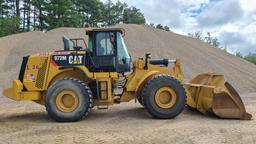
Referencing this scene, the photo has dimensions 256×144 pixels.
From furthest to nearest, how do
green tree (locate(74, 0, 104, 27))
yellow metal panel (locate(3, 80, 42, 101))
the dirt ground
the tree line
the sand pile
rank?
green tree (locate(74, 0, 104, 27)) → the tree line → the sand pile → yellow metal panel (locate(3, 80, 42, 101)) → the dirt ground

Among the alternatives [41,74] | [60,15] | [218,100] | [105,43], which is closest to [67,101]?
[41,74]

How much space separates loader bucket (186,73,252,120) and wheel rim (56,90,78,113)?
288 centimetres

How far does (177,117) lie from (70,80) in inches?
109

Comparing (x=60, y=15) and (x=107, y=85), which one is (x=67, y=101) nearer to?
(x=107, y=85)

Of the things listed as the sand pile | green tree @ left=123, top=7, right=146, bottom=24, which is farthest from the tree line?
the sand pile

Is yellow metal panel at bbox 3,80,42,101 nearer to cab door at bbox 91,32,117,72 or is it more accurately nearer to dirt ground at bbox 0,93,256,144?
dirt ground at bbox 0,93,256,144

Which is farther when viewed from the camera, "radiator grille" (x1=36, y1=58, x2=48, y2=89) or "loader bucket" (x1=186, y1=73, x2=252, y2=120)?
"radiator grille" (x1=36, y1=58, x2=48, y2=89)

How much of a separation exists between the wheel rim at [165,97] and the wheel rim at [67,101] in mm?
1987

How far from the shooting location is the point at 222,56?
3025 centimetres

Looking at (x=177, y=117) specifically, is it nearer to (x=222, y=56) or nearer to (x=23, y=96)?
(x=23, y=96)

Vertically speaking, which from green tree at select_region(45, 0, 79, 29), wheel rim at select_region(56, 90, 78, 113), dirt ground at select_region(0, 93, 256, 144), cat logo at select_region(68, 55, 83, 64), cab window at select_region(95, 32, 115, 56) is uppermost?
green tree at select_region(45, 0, 79, 29)

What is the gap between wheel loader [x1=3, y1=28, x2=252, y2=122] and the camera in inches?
414

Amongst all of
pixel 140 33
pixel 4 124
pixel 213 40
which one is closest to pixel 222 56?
pixel 140 33

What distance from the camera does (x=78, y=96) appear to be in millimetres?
10461
